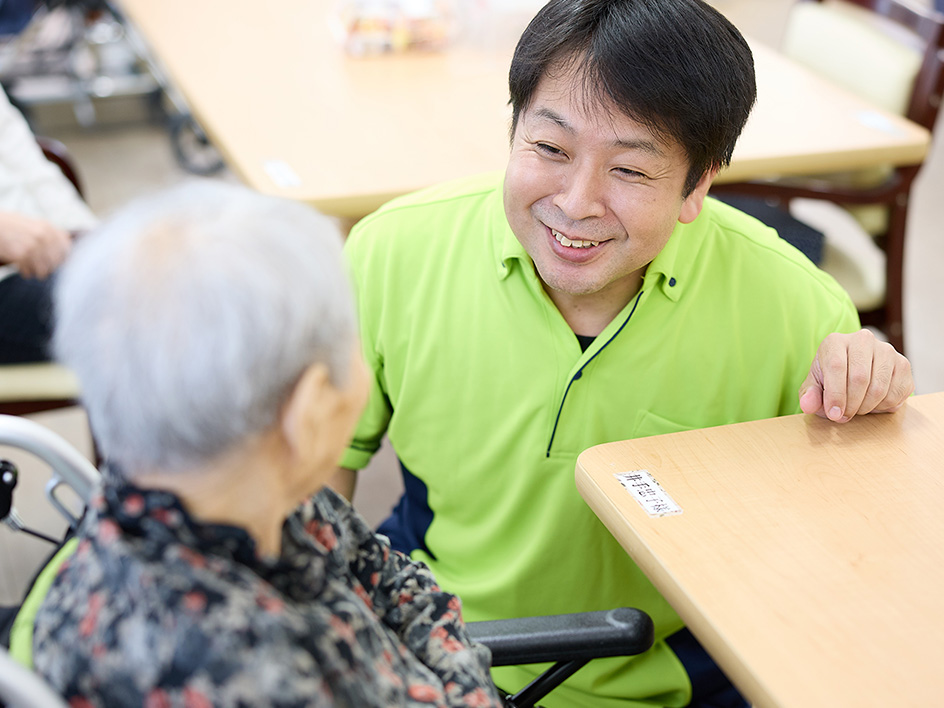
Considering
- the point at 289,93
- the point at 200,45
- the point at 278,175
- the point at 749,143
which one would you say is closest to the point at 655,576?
the point at 278,175

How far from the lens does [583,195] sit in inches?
44.3

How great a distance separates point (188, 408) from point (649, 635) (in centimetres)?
64

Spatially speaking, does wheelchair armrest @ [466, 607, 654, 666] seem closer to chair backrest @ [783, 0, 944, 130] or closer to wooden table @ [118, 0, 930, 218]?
wooden table @ [118, 0, 930, 218]

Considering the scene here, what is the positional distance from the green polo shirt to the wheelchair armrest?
23cm

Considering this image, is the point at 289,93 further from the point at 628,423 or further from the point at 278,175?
the point at 628,423

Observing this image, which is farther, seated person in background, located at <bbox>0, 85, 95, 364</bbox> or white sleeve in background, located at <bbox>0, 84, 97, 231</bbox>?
white sleeve in background, located at <bbox>0, 84, 97, 231</bbox>

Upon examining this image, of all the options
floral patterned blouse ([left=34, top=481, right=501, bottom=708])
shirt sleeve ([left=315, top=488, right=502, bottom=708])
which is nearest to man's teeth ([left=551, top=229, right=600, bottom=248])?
shirt sleeve ([left=315, top=488, right=502, bottom=708])

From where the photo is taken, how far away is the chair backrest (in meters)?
2.25

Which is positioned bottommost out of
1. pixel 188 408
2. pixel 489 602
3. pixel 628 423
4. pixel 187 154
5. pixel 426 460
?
pixel 187 154

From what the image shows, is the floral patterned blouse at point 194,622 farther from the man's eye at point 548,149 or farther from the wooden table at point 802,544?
the man's eye at point 548,149

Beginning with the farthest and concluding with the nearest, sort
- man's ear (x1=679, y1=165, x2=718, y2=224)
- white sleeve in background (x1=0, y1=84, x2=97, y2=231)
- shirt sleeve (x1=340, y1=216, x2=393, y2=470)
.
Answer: white sleeve in background (x1=0, y1=84, x2=97, y2=231) → shirt sleeve (x1=340, y1=216, x2=393, y2=470) → man's ear (x1=679, y1=165, x2=718, y2=224)

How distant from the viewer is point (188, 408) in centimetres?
64

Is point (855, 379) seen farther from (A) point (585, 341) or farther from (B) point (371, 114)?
(B) point (371, 114)

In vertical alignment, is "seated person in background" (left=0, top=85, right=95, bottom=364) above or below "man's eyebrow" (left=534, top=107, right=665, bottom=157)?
below
